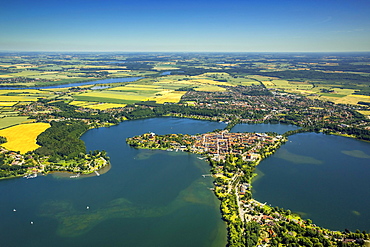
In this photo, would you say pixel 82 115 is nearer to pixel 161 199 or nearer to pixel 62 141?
pixel 62 141

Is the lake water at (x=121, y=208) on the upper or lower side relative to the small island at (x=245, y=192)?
lower

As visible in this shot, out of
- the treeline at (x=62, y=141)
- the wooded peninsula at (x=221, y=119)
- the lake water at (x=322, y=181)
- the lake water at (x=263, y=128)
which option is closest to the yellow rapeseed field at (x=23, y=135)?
the wooded peninsula at (x=221, y=119)

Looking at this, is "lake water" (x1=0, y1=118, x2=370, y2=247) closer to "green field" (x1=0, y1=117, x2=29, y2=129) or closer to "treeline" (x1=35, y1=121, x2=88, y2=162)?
"treeline" (x1=35, y1=121, x2=88, y2=162)

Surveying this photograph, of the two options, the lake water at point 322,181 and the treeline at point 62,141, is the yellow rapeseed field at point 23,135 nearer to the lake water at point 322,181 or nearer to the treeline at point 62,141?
the treeline at point 62,141

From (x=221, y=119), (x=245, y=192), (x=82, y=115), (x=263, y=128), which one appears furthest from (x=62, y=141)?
(x=263, y=128)

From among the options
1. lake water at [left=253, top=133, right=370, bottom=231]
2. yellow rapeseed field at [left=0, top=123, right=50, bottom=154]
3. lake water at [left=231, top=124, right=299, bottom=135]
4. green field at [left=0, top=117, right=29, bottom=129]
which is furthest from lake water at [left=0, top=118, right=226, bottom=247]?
green field at [left=0, top=117, right=29, bottom=129]
